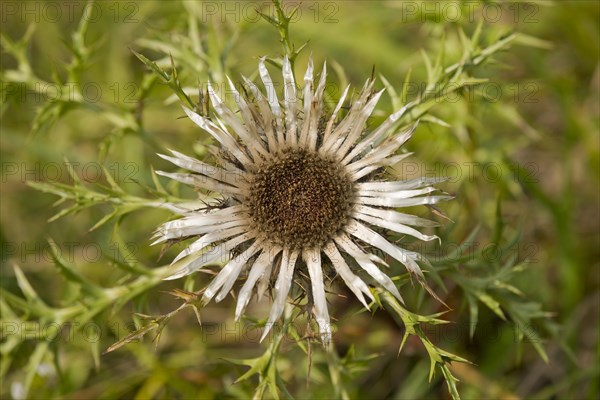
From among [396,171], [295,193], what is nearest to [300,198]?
[295,193]

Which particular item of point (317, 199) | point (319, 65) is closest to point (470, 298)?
point (317, 199)

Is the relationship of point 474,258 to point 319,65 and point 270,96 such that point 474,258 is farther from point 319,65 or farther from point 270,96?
point 319,65

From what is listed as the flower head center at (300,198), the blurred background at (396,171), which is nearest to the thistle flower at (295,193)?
the flower head center at (300,198)

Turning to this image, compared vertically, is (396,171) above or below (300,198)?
above

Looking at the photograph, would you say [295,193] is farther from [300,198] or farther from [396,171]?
[396,171]

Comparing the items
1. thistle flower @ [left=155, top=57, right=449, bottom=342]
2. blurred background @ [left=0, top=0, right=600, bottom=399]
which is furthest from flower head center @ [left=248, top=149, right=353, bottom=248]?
blurred background @ [left=0, top=0, right=600, bottom=399]

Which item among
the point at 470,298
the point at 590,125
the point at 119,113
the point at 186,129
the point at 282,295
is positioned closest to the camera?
the point at 282,295

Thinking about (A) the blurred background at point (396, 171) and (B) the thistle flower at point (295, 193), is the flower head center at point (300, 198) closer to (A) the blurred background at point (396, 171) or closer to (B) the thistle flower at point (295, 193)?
(B) the thistle flower at point (295, 193)
